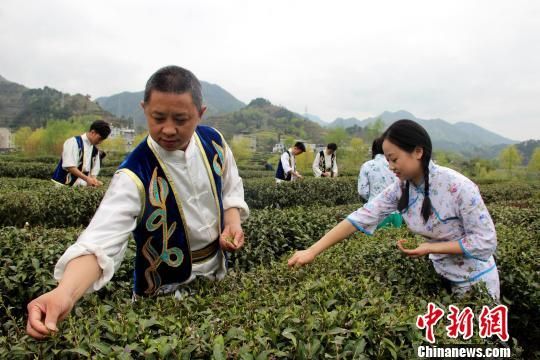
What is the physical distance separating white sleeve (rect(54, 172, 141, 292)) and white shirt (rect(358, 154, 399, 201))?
12.3 ft

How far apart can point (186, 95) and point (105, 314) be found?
100 centimetres

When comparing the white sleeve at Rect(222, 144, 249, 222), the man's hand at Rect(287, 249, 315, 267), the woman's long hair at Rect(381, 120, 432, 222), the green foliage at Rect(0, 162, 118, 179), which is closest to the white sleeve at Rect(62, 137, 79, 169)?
the white sleeve at Rect(222, 144, 249, 222)

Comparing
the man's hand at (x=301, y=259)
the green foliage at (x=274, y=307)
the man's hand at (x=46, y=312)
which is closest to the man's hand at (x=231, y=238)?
the green foliage at (x=274, y=307)

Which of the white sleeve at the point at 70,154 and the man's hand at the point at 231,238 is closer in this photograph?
the man's hand at the point at 231,238

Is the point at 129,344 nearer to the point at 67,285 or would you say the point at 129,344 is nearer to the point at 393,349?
the point at 67,285

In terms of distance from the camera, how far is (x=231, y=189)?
→ 7.06 feet

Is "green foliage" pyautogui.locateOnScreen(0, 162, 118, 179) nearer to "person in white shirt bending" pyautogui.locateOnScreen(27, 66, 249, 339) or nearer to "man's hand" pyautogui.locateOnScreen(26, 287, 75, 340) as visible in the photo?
"person in white shirt bending" pyautogui.locateOnScreen(27, 66, 249, 339)

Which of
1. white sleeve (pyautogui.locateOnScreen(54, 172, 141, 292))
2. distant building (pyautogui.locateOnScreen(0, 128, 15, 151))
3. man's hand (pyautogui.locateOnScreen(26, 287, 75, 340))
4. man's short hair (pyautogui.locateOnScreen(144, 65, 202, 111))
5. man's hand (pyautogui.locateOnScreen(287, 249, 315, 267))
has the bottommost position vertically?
distant building (pyautogui.locateOnScreen(0, 128, 15, 151))

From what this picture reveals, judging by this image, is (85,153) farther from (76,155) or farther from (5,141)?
(5,141)

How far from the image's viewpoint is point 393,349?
1.44 meters

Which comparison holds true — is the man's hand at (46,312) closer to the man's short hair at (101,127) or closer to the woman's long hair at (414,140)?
the woman's long hair at (414,140)

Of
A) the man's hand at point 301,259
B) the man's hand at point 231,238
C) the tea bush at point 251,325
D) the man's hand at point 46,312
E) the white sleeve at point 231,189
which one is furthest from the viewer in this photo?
the man's hand at point 301,259

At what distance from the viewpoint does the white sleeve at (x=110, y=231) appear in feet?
4.66

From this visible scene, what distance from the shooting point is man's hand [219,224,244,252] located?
1929 millimetres
